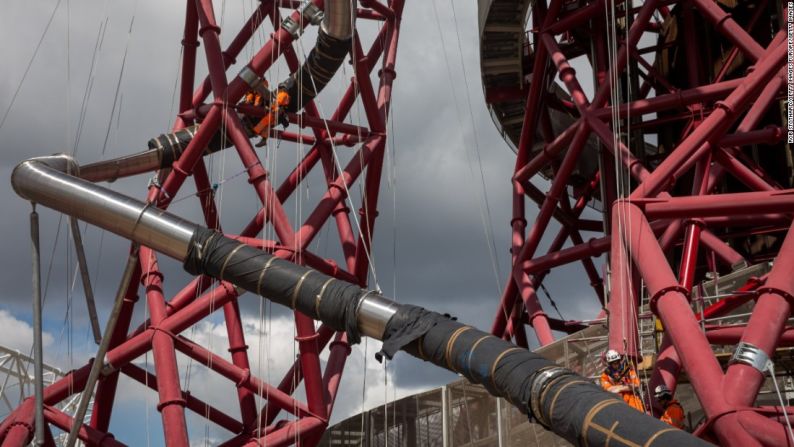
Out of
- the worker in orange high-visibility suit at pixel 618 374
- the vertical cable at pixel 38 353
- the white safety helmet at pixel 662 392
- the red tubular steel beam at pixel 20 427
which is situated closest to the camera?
the worker in orange high-visibility suit at pixel 618 374

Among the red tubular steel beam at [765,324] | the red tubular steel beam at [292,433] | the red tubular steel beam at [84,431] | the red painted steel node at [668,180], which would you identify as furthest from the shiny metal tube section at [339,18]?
the red tubular steel beam at [765,324]

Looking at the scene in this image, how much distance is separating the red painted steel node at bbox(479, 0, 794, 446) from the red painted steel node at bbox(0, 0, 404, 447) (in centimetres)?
486

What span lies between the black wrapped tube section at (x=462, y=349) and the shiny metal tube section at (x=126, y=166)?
5.12 m

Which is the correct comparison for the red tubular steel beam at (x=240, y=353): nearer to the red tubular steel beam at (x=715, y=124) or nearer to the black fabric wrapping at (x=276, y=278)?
the black fabric wrapping at (x=276, y=278)

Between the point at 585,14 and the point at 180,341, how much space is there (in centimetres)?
1337

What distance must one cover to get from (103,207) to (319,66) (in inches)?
283

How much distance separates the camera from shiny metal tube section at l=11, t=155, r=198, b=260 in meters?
18.0

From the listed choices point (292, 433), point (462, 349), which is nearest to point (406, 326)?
point (462, 349)

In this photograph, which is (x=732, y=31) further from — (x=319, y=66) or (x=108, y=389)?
(x=108, y=389)

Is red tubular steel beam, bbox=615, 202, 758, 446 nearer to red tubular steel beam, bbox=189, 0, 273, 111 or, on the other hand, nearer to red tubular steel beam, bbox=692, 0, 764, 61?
red tubular steel beam, bbox=692, 0, 764, 61

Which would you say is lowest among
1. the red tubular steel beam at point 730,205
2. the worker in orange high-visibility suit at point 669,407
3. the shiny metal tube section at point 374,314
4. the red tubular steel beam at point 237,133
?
the worker in orange high-visibility suit at point 669,407

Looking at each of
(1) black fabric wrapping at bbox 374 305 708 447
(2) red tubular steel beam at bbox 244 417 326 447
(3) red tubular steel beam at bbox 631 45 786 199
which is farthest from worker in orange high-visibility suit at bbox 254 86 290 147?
(1) black fabric wrapping at bbox 374 305 708 447

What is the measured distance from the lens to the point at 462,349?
46.3 feet

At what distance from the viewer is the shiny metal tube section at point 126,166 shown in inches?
861
